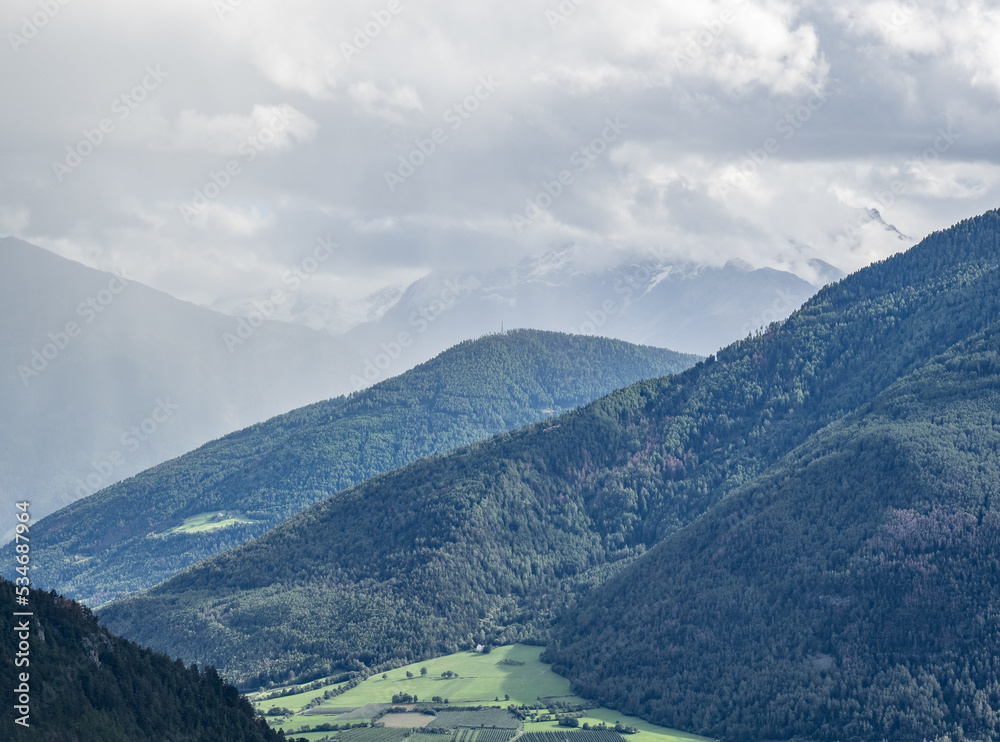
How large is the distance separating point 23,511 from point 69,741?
3893 cm

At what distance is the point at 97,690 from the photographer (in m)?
181

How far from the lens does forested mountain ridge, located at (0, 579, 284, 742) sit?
168m

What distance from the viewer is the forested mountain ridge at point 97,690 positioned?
552 feet

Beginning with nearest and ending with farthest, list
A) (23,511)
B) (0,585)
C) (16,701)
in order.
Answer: (23,511), (16,701), (0,585)

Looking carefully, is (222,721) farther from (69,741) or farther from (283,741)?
(69,741)

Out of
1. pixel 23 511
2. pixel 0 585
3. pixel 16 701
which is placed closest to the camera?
pixel 23 511

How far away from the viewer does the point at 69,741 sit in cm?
16450

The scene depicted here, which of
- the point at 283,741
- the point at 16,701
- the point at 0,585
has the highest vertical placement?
the point at 0,585

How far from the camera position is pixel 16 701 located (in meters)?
161

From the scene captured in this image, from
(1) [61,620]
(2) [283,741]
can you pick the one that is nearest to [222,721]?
(2) [283,741]

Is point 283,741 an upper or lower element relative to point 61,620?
lower

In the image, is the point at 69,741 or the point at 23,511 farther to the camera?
the point at 69,741

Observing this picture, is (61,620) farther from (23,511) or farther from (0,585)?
→ (23,511)

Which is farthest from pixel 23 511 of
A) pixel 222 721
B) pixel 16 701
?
pixel 222 721
